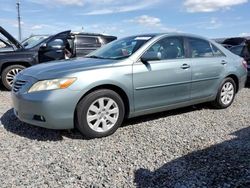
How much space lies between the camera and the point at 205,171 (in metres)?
3.58

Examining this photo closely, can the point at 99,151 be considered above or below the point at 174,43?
below

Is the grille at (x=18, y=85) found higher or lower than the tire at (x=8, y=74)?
higher

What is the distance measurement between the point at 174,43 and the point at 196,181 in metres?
2.91

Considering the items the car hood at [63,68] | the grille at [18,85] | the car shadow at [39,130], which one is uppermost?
the car hood at [63,68]

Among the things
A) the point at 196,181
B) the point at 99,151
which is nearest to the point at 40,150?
the point at 99,151

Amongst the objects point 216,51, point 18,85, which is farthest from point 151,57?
point 18,85

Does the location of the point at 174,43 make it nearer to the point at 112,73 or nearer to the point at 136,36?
the point at 136,36

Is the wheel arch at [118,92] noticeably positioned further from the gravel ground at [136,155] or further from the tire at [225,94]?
the tire at [225,94]

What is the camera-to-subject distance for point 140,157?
13.1ft

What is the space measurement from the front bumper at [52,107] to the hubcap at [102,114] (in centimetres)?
28

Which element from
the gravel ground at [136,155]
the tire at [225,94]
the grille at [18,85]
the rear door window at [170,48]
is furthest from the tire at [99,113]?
the tire at [225,94]

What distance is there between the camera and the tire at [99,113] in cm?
452

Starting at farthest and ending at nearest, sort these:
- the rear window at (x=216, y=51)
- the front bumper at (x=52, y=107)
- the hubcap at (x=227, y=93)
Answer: the hubcap at (x=227, y=93)
the rear window at (x=216, y=51)
the front bumper at (x=52, y=107)

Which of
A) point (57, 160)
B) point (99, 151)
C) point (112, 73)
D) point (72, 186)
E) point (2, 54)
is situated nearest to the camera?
point (72, 186)
